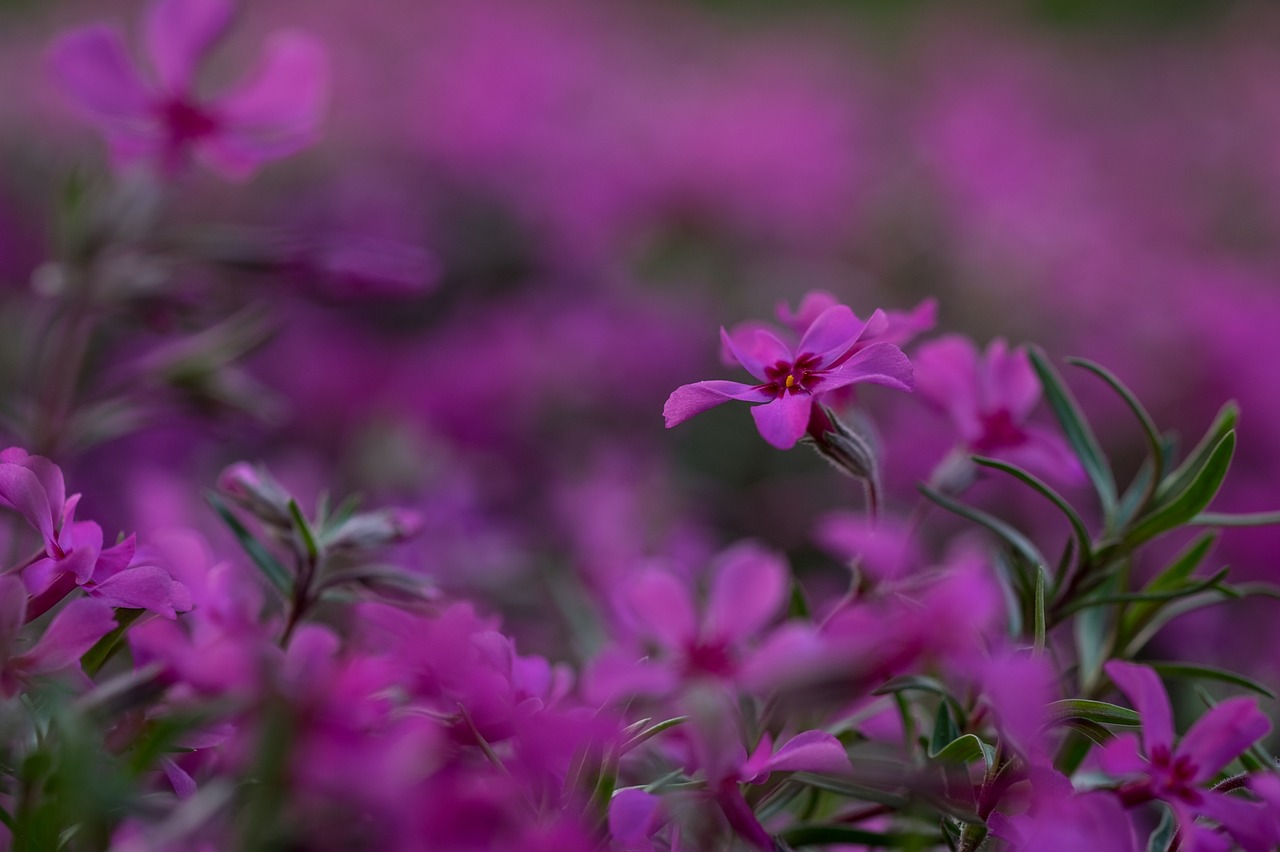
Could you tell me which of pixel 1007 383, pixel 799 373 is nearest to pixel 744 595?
pixel 799 373

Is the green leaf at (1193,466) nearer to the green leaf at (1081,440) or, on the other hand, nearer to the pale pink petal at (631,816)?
the green leaf at (1081,440)

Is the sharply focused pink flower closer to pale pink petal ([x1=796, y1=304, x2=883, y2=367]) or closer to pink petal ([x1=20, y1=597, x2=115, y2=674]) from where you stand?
pink petal ([x1=20, y1=597, x2=115, y2=674])

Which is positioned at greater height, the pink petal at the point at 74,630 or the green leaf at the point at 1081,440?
the green leaf at the point at 1081,440

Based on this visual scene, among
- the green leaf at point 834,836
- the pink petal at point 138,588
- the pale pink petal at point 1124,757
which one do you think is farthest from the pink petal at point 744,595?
the pink petal at point 138,588

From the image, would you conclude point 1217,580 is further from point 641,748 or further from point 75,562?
point 75,562

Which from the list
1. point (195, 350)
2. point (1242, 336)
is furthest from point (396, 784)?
point (1242, 336)

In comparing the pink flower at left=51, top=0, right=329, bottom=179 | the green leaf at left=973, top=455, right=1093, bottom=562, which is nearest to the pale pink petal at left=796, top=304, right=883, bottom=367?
the green leaf at left=973, top=455, right=1093, bottom=562
